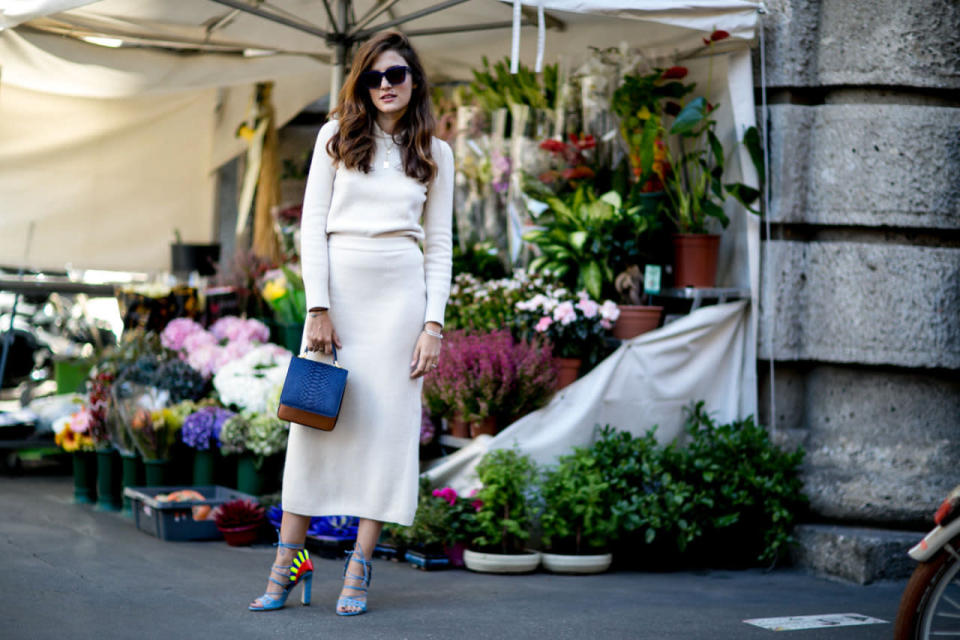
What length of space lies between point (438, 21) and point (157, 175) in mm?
2867

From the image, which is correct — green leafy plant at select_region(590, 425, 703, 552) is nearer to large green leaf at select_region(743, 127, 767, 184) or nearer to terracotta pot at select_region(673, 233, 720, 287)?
terracotta pot at select_region(673, 233, 720, 287)

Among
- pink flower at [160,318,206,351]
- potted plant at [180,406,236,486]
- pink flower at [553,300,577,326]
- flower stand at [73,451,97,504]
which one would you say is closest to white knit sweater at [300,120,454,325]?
pink flower at [553,300,577,326]

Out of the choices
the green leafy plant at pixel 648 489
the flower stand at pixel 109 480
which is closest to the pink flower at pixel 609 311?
the green leafy plant at pixel 648 489

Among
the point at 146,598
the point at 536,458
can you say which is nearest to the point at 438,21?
the point at 536,458

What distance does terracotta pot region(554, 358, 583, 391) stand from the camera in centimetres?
→ 588

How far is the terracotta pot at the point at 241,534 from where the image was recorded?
216 inches

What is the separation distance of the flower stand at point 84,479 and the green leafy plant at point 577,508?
9.33 ft

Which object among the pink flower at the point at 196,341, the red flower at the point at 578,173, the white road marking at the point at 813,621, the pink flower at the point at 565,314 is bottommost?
the white road marking at the point at 813,621

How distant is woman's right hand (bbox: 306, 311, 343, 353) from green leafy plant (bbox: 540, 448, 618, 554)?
1593 millimetres

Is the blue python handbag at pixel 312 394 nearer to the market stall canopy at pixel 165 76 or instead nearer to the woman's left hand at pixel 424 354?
the woman's left hand at pixel 424 354

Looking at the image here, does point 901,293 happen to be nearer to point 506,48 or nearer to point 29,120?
point 506,48

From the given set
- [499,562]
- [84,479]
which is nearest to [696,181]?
[499,562]

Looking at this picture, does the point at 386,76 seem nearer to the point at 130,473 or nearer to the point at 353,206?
the point at 353,206

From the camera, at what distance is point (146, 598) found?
4.32 m
